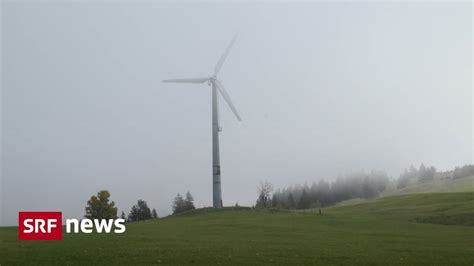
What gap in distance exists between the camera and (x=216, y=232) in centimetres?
4231

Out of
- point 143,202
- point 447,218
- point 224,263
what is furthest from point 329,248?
point 143,202

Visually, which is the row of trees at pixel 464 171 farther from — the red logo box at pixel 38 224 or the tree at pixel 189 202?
the red logo box at pixel 38 224

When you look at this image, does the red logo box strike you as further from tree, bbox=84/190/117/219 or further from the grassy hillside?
tree, bbox=84/190/117/219

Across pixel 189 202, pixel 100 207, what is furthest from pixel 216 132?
pixel 189 202

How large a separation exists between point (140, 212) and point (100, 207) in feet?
85.2

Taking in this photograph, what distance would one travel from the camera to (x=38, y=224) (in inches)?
1385

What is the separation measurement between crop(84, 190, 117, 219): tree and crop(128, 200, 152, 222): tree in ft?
76.5

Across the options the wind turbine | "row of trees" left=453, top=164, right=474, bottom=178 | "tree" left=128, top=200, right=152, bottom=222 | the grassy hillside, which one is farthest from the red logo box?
"row of trees" left=453, top=164, right=474, bottom=178

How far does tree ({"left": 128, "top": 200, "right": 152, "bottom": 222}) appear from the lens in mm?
135000

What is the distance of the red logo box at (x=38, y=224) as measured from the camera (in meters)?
34.4

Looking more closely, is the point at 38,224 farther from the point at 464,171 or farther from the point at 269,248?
the point at 464,171

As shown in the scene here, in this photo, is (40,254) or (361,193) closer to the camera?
(40,254)

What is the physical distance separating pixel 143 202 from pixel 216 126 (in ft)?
213

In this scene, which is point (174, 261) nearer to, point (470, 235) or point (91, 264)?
point (91, 264)
